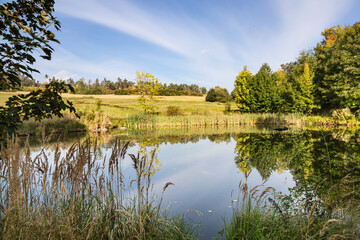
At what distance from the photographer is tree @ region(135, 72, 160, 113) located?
30.6 meters

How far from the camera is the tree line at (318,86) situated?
26255 millimetres

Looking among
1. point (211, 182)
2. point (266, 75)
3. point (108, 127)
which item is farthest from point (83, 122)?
point (266, 75)

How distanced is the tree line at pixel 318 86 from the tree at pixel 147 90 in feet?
44.3

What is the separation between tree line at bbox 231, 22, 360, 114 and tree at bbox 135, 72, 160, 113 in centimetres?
1351

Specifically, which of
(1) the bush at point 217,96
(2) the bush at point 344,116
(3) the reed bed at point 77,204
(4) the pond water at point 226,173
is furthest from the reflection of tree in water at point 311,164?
(1) the bush at point 217,96

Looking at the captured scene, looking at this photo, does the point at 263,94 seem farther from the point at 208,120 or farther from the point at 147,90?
the point at 147,90

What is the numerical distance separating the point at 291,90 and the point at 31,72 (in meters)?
36.4

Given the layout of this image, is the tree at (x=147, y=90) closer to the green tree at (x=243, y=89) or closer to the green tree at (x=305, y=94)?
the green tree at (x=243, y=89)

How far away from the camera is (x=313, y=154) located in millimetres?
10258

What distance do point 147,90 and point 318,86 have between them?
25685 millimetres

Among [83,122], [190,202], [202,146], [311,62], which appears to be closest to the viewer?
[190,202]

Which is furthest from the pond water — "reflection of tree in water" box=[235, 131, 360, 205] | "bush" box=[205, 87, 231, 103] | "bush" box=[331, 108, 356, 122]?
"bush" box=[205, 87, 231, 103]

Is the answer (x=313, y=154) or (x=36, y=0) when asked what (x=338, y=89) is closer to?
(x=313, y=154)

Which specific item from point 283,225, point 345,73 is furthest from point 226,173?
point 345,73
